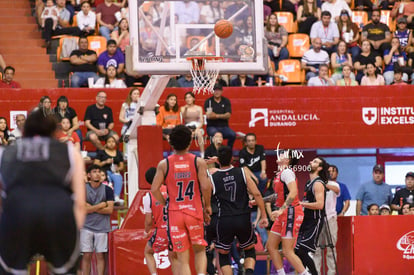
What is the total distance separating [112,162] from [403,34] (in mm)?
8633

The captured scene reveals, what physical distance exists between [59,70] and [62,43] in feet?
2.34

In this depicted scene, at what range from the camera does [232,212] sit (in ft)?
39.6

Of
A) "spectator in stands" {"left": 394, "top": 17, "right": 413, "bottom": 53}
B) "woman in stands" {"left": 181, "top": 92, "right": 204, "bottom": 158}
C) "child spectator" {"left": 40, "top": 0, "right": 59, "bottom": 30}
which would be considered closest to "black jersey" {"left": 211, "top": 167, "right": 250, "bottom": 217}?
"woman in stands" {"left": 181, "top": 92, "right": 204, "bottom": 158}

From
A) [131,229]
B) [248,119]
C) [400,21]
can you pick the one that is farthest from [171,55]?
[400,21]

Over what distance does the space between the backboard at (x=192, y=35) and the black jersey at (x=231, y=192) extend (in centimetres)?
262

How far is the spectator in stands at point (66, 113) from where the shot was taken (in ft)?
60.3

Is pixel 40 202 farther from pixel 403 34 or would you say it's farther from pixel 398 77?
pixel 403 34

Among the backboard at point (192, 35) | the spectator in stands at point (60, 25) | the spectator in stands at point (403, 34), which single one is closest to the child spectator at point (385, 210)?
the backboard at point (192, 35)

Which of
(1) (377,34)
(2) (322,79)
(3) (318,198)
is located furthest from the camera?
(1) (377,34)

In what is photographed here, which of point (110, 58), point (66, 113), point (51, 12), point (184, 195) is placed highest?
point (51, 12)

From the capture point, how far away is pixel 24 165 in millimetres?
6770

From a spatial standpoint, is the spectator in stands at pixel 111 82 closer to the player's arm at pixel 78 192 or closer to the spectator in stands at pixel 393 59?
the spectator in stands at pixel 393 59

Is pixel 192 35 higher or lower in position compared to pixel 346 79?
higher

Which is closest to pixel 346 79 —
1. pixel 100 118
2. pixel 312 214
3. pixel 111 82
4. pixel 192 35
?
pixel 111 82
